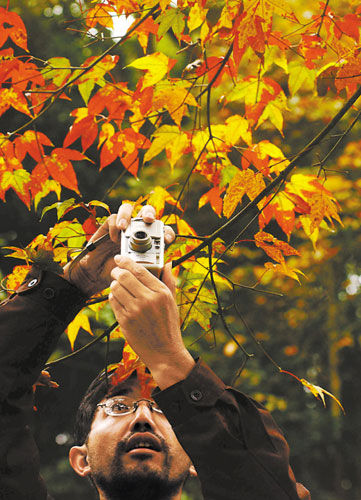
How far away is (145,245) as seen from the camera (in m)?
1.23

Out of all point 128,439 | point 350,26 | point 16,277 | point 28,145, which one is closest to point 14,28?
point 28,145

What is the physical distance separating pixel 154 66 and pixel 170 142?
0.98 ft

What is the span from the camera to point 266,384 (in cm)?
862

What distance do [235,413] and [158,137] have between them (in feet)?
3.49

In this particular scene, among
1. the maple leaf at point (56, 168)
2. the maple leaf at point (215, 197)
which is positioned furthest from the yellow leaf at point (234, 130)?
the maple leaf at point (56, 168)

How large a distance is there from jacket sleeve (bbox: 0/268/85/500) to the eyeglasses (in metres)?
0.53

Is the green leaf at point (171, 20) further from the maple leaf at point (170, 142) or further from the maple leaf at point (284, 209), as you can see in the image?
the maple leaf at point (284, 209)

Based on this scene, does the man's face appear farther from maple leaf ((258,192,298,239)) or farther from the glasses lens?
maple leaf ((258,192,298,239))

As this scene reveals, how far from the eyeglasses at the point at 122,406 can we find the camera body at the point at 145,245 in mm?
976

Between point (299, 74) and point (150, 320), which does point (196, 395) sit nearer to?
point (150, 320)

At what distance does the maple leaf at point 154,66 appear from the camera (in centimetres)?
178

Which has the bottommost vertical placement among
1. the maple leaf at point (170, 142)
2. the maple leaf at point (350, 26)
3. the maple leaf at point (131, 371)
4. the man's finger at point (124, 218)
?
the maple leaf at point (131, 371)

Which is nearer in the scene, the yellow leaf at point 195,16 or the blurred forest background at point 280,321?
the yellow leaf at point 195,16

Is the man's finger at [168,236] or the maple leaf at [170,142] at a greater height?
the man's finger at [168,236]
